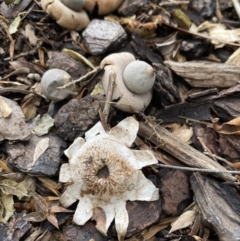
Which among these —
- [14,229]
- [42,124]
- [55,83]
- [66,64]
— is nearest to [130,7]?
[66,64]

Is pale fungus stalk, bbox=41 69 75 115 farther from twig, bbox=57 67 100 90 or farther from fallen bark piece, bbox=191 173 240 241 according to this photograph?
fallen bark piece, bbox=191 173 240 241

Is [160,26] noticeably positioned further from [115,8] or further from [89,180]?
[89,180]

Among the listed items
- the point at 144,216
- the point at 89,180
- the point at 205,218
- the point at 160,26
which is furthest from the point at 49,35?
the point at 205,218

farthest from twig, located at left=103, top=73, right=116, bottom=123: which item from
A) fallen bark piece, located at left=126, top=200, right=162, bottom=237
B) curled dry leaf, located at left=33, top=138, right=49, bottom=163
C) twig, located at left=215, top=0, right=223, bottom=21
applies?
twig, located at left=215, top=0, right=223, bottom=21

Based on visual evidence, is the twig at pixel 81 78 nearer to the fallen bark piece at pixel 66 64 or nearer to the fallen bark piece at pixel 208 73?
the fallen bark piece at pixel 66 64

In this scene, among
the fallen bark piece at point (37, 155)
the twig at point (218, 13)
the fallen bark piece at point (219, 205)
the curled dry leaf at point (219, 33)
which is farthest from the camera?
the twig at point (218, 13)

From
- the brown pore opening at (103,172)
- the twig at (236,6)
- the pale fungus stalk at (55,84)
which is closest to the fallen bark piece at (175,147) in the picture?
the brown pore opening at (103,172)
